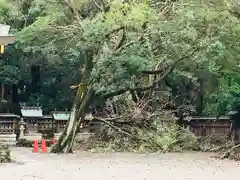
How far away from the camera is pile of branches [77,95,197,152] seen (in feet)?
69.7

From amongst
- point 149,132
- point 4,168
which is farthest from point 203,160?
point 4,168

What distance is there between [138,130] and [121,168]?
6173mm

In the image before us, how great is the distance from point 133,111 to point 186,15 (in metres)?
4.64

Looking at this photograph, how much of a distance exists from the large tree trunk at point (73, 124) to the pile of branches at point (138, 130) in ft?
3.11

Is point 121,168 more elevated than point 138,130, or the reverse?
point 121,168

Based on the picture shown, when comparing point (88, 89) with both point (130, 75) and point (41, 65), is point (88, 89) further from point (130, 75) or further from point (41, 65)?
point (41, 65)

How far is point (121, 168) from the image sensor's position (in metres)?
15.2

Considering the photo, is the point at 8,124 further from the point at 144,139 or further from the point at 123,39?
the point at 123,39

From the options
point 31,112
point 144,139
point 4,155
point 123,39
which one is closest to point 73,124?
point 144,139

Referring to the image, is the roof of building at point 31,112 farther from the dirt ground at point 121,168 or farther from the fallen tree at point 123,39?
the dirt ground at point 121,168

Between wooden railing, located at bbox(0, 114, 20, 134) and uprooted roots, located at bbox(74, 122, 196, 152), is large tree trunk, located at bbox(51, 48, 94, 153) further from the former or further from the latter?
wooden railing, located at bbox(0, 114, 20, 134)

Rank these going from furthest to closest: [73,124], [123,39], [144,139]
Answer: [144,139] → [73,124] → [123,39]

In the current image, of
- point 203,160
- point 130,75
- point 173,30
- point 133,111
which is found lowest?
point 203,160

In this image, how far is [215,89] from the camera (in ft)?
86.9
